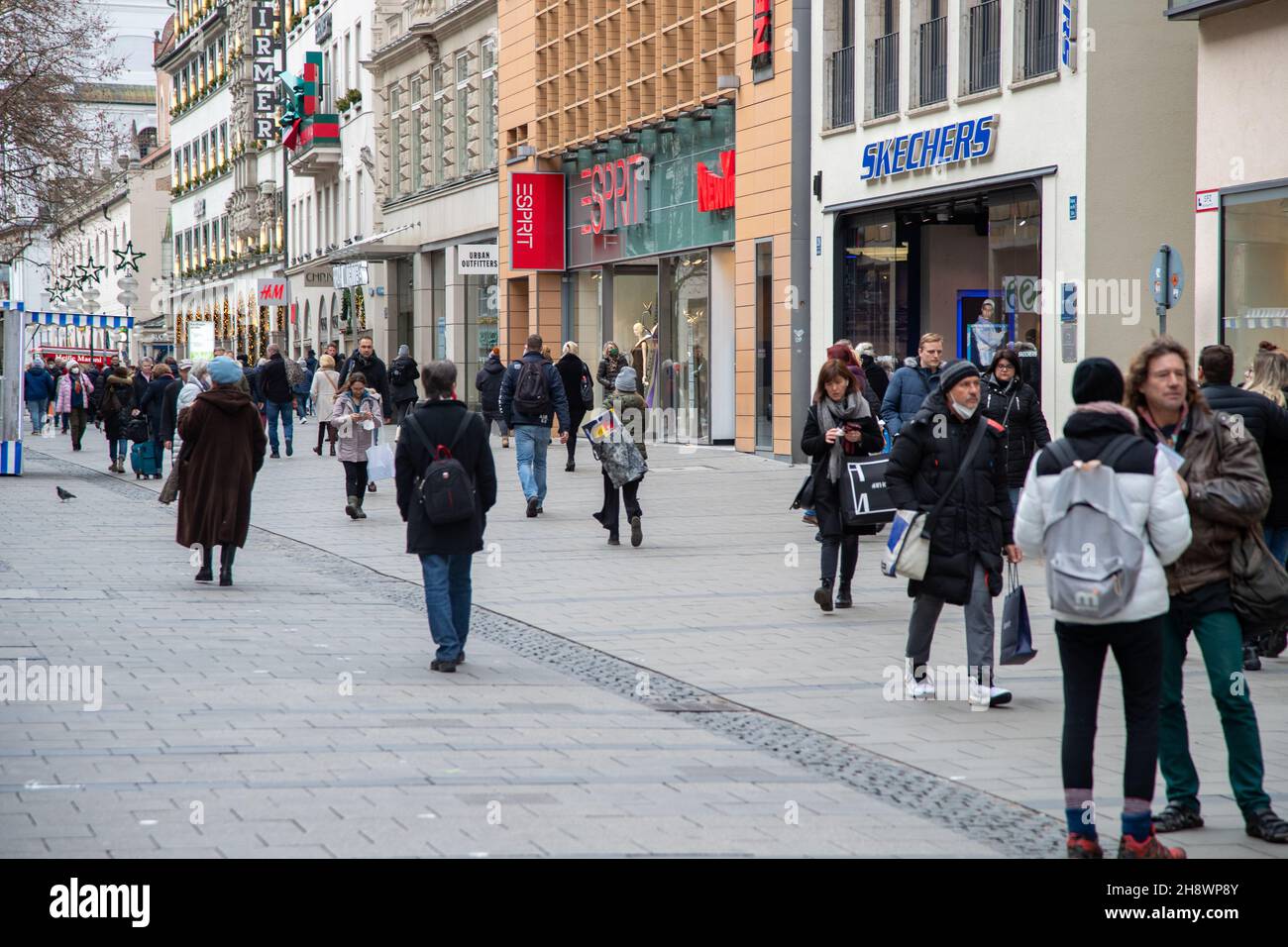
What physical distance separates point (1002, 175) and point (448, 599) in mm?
14152

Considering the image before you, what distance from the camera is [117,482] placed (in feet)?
90.9

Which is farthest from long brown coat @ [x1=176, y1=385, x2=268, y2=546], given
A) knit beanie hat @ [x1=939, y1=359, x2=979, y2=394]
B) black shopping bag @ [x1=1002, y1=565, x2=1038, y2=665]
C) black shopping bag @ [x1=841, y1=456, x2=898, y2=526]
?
black shopping bag @ [x1=1002, y1=565, x2=1038, y2=665]

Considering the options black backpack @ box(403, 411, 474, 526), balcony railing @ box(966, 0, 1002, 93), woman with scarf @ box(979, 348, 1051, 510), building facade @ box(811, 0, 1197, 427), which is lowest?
black backpack @ box(403, 411, 474, 526)

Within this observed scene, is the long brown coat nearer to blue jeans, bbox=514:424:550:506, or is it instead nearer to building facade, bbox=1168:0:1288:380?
blue jeans, bbox=514:424:550:506

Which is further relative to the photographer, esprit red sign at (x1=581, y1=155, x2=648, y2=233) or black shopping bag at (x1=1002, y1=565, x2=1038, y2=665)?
esprit red sign at (x1=581, y1=155, x2=648, y2=233)

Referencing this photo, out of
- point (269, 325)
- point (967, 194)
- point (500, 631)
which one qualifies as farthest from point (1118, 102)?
point (269, 325)

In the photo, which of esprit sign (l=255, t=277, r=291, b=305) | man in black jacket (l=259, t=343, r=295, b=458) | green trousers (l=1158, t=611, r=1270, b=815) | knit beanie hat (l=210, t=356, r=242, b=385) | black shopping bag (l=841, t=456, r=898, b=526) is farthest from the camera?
esprit sign (l=255, t=277, r=291, b=305)

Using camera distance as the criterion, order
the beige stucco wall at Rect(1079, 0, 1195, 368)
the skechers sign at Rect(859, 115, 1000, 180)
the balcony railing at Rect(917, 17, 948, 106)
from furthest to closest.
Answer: the balcony railing at Rect(917, 17, 948, 106)
the skechers sign at Rect(859, 115, 1000, 180)
the beige stucco wall at Rect(1079, 0, 1195, 368)

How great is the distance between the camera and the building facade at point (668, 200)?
29.1 metres

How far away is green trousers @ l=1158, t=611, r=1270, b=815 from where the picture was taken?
22.2 ft

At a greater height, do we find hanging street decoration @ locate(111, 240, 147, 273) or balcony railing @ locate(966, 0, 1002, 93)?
balcony railing @ locate(966, 0, 1002, 93)

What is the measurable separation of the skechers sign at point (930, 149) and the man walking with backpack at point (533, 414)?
6373 mm

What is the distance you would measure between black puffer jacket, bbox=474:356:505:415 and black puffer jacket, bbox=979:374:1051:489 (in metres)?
10.7
